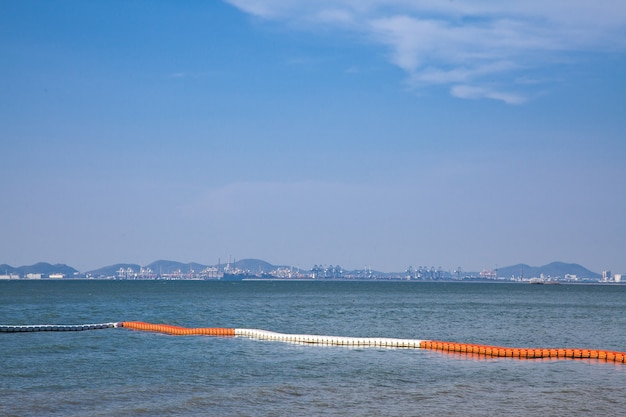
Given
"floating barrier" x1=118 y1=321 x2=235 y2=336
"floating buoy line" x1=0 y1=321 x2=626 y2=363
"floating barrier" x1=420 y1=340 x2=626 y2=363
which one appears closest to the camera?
"floating barrier" x1=420 y1=340 x2=626 y2=363

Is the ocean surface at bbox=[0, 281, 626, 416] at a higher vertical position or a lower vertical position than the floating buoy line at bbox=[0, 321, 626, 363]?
lower

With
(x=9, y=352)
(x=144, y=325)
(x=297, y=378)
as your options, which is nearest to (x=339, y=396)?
(x=297, y=378)

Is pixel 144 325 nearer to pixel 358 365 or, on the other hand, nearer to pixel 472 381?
pixel 358 365

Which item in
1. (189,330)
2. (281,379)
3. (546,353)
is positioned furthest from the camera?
(189,330)

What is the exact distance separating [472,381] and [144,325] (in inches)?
1465

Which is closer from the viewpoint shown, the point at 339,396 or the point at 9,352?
the point at 339,396

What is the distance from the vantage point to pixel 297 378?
36812 millimetres

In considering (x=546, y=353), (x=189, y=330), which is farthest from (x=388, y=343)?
(x=189, y=330)

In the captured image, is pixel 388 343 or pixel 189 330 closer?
pixel 388 343

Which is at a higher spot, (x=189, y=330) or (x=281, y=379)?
(x=189, y=330)

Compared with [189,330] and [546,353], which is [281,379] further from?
[189,330]

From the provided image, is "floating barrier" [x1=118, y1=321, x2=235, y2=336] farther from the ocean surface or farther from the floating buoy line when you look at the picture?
the ocean surface

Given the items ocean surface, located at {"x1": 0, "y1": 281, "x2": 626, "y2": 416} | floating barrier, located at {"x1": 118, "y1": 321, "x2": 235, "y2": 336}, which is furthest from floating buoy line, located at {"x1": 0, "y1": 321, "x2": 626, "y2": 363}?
ocean surface, located at {"x1": 0, "y1": 281, "x2": 626, "y2": 416}

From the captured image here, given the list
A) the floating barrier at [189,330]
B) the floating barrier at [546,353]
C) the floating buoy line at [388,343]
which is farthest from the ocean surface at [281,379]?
the floating barrier at [189,330]
